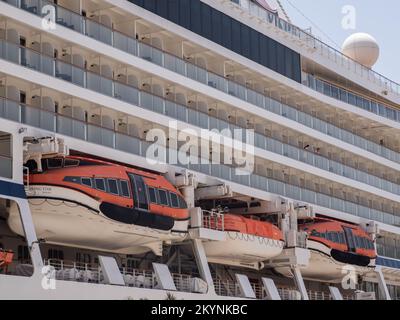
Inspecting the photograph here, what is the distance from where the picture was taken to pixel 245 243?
43281 millimetres

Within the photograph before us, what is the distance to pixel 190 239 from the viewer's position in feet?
135

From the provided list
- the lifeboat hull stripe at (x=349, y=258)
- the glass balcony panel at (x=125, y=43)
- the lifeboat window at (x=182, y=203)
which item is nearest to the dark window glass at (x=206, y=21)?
the glass balcony panel at (x=125, y=43)

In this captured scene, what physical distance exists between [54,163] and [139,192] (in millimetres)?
3381

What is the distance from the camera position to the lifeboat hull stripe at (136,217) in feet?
117

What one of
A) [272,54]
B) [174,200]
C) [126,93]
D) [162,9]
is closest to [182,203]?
[174,200]

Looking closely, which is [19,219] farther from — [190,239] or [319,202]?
[319,202]

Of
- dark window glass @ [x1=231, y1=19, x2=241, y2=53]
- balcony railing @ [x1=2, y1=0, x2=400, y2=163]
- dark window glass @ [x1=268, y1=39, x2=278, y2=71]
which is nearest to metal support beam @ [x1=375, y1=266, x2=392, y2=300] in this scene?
balcony railing @ [x1=2, y1=0, x2=400, y2=163]

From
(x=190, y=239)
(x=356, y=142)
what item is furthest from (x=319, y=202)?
(x=190, y=239)

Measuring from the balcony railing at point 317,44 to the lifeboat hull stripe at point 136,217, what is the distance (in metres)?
13.5

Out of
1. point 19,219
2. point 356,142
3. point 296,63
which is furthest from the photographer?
point 356,142

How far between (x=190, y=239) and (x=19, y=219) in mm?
9691

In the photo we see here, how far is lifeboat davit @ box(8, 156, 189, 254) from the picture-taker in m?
34.2

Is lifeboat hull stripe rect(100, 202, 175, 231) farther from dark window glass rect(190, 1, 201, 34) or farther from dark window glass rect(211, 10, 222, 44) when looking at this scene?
dark window glass rect(211, 10, 222, 44)

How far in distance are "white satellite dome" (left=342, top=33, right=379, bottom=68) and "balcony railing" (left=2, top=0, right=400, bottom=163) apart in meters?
7.27
